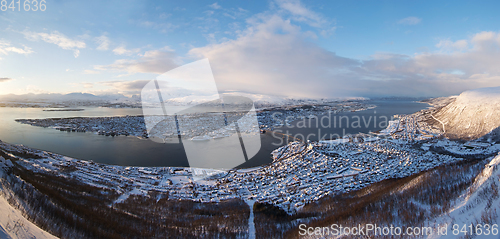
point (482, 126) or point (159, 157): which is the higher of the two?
point (482, 126)

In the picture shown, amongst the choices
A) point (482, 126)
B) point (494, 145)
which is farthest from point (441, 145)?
point (482, 126)

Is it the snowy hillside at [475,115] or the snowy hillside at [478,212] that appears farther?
the snowy hillside at [475,115]

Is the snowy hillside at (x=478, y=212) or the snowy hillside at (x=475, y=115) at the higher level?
the snowy hillside at (x=475, y=115)

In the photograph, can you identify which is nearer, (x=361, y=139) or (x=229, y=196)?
(x=229, y=196)

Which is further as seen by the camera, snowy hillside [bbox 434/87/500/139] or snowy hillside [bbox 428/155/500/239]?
snowy hillside [bbox 434/87/500/139]

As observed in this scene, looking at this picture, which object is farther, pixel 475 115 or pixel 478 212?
pixel 475 115

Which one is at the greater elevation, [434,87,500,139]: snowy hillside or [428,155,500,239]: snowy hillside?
[434,87,500,139]: snowy hillside

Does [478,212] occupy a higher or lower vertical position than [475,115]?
lower

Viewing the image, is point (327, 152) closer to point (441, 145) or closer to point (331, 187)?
point (331, 187)
